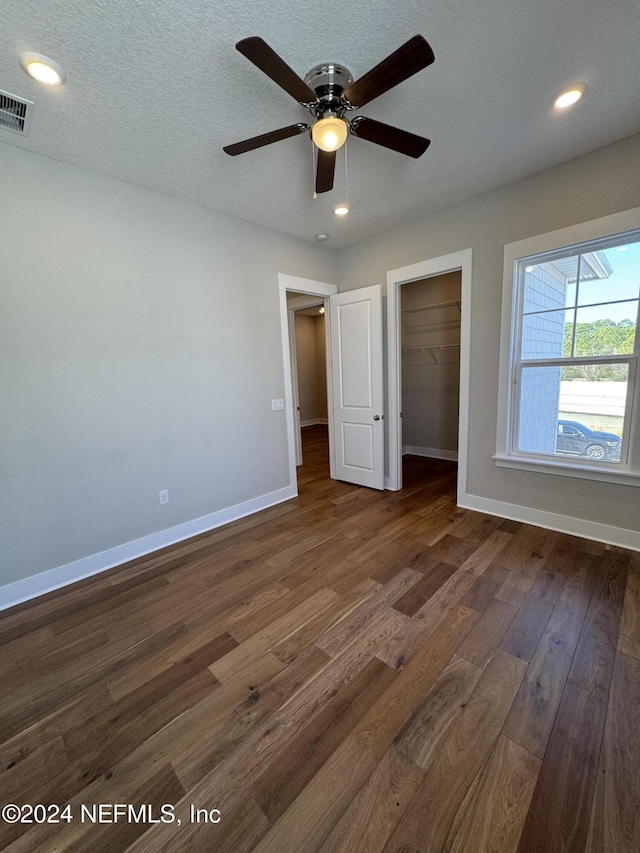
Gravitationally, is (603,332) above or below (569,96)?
below

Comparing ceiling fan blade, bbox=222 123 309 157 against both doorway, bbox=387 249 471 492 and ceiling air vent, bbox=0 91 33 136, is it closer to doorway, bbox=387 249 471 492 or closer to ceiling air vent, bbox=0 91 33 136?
ceiling air vent, bbox=0 91 33 136

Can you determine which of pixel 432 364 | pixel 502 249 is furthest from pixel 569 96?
pixel 432 364

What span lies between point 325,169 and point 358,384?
2.21 m

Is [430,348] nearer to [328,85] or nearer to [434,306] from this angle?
[434,306]

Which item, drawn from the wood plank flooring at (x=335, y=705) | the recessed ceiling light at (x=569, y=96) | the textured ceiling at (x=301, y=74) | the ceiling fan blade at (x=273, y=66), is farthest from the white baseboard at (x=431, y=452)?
the ceiling fan blade at (x=273, y=66)

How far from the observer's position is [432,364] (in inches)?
202

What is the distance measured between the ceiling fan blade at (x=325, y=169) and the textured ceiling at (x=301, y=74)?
314 millimetres

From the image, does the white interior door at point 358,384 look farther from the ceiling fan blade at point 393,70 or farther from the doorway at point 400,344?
the ceiling fan blade at point 393,70

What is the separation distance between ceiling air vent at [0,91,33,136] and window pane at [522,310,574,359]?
351 centimetres

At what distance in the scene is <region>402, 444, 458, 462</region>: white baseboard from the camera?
505cm

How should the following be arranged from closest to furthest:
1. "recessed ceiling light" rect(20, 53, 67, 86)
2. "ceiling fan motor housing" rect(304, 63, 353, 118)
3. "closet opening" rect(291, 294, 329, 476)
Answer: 1. "recessed ceiling light" rect(20, 53, 67, 86)
2. "ceiling fan motor housing" rect(304, 63, 353, 118)
3. "closet opening" rect(291, 294, 329, 476)

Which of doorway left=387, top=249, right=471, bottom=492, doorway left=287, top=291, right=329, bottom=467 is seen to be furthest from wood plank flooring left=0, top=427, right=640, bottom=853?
doorway left=287, top=291, right=329, bottom=467

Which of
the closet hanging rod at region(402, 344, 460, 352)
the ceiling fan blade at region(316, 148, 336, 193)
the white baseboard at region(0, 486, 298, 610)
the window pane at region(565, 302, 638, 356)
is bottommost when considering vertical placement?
the white baseboard at region(0, 486, 298, 610)

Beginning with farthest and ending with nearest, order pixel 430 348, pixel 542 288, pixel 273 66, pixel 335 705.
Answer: pixel 430 348 < pixel 542 288 < pixel 335 705 < pixel 273 66
